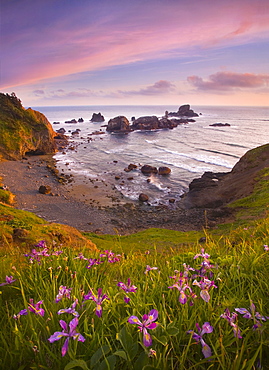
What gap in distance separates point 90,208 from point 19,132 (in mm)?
34080

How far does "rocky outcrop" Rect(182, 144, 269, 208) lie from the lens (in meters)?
28.6

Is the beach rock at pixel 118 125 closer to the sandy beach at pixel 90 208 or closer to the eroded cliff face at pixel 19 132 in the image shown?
the eroded cliff face at pixel 19 132

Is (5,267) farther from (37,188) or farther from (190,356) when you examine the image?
(37,188)

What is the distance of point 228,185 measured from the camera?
31656 millimetres

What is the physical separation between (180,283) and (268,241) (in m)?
2.49

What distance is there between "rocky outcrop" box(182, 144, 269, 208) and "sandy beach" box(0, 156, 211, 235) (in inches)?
111

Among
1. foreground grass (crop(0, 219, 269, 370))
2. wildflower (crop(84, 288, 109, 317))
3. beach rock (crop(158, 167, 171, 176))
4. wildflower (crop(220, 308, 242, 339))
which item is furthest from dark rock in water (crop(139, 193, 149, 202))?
wildflower (crop(220, 308, 242, 339))

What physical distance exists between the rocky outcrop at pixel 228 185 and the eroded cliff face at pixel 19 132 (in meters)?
37.9

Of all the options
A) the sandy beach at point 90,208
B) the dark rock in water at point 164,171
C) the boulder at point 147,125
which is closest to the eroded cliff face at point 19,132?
the sandy beach at point 90,208

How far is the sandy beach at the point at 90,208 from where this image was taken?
26000 mm

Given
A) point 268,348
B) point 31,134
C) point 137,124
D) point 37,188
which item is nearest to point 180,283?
point 268,348

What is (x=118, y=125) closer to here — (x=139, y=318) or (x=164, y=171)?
(x=164, y=171)

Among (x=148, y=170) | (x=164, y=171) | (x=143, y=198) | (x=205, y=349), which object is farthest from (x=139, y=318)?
(x=148, y=170)

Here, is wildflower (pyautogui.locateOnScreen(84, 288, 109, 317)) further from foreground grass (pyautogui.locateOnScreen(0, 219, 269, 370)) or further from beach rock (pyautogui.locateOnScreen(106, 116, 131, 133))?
beach rock (pyautogui.locateOnScreen(106, 116, 131, 133))
